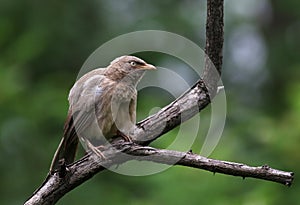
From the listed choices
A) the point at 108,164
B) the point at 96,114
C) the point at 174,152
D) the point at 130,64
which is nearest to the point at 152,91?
the point at 130,64

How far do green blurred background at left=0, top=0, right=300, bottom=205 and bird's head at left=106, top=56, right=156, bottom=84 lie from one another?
2155 millimetres

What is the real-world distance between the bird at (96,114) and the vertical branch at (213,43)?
57 centimetres

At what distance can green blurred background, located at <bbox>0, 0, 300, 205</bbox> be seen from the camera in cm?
771

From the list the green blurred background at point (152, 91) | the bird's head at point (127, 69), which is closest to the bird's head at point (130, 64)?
the bird's head at point (127, 69)

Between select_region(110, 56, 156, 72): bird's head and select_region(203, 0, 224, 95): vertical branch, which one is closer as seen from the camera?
select_region(203, 0, 224, 95): vertical branch

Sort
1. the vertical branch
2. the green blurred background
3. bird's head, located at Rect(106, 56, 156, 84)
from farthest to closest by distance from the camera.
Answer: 1. the green blurred background
2. bird's head, located at Rect(106, 56, 156, 84)
3. the vertical branch

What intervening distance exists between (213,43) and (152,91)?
6757mm

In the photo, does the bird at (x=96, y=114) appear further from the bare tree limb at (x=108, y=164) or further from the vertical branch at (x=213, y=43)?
the vertical branch at (x=213, y=43)

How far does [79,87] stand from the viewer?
5.00 meters

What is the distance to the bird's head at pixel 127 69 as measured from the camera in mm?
5129

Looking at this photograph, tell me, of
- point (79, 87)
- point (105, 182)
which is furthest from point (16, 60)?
point (79, 87)

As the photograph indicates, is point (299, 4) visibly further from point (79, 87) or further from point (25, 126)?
point (79, 87)

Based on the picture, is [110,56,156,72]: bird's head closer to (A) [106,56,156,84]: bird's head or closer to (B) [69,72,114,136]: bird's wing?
(A) [106,56,156,84]: bird's head

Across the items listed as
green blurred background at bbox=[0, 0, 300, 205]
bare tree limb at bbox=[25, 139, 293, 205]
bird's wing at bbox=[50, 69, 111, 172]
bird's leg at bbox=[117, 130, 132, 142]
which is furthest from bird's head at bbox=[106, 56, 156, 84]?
green blurred background at bbox=[0, 0, 300, 205]
